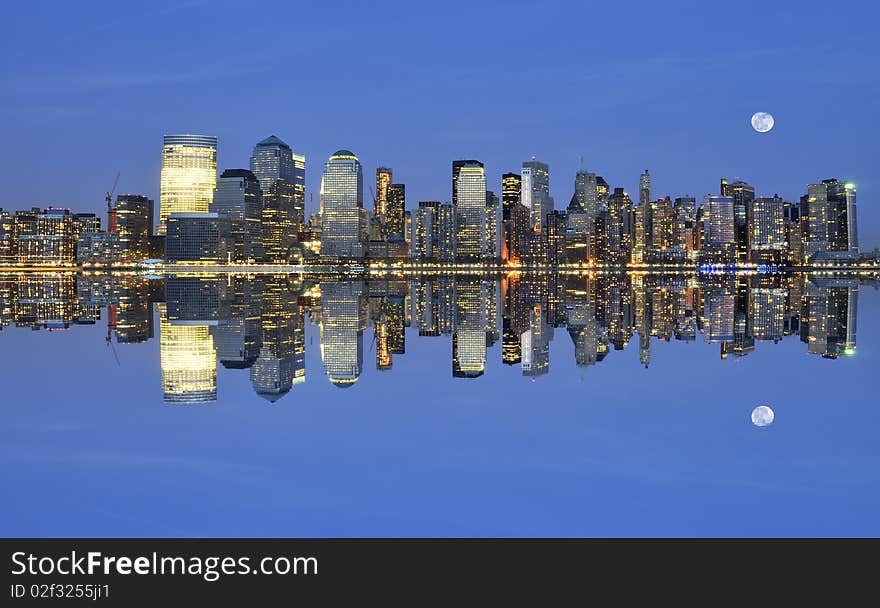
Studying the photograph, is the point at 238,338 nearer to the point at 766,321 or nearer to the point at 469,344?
the point at 469,344

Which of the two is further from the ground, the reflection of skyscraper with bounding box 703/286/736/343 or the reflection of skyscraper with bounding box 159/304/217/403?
the reflection of skyscraper with bounding box 703/286/736/343

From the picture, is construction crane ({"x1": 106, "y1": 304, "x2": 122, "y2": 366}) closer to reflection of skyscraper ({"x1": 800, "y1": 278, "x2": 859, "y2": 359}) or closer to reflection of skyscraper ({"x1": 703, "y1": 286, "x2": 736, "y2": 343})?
reflection of skyscraper ({"x1": 703, "y1": 286, "x2": 736, "y2": 343})

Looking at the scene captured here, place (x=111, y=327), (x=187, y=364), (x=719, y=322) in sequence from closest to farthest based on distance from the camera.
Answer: (x=187, y=364) < (x=111, y=327) < (x=719, y=322)

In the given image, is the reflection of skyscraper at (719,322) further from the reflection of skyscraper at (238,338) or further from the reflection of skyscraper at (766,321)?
the reflection of skyscraper at (238,338)

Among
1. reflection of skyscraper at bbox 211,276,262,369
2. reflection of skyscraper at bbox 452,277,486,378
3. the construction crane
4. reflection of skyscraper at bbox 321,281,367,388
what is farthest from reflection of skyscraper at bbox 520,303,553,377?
the construction crane

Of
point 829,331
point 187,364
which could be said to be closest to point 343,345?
point 187,364

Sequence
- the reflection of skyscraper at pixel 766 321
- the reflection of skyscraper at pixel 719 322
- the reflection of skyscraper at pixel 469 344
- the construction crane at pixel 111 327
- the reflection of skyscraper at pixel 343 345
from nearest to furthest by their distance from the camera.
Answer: the reflection of skyscraper at pixel 343 345 → the reflection of skyscraper at pixel 469 344 → the construction crane at pixel 111 327 → the reflection of skyscraper at pixel 719 322 → the reflection of skyscraper at pixel 766 321

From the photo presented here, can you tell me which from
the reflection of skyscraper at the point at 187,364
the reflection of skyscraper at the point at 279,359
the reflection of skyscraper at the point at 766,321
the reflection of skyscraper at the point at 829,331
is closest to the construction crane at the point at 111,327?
the reflection of skyscraper at the point at 187,364
